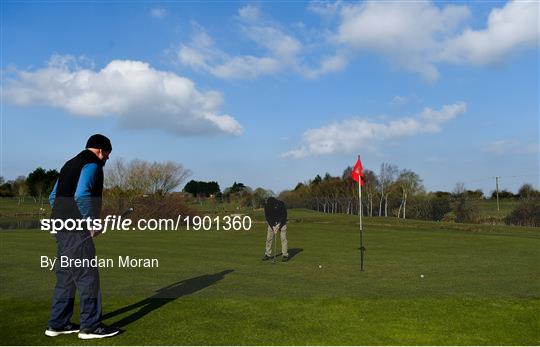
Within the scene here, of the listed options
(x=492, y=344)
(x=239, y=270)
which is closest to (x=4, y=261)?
(x=239, y=270)

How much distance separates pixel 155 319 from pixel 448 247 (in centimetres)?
1547

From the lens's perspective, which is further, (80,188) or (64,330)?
(64,330)

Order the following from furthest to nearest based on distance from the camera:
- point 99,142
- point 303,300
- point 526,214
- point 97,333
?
point 526,214 → point 303,300 → point 99,142 → point 97,333

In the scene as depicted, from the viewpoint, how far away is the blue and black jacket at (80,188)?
6582 millimetres

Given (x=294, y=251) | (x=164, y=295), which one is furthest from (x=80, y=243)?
(x=294, y=251)

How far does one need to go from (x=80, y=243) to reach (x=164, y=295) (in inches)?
128

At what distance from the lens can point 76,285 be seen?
22.4ft

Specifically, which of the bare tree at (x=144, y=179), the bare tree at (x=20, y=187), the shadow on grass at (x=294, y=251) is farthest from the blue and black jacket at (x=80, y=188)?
the bare tree at (x=20, y=187)

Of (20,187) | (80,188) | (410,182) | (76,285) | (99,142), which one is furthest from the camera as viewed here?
(20,187)

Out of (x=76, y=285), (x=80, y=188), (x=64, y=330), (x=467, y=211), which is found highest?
(x=80, y=188)

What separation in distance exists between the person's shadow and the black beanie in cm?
271

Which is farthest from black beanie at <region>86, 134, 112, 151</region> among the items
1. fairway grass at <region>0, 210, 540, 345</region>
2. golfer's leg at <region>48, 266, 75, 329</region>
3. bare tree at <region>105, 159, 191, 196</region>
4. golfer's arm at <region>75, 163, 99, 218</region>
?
bare tree at <region>105, 159, 191, 196</region>

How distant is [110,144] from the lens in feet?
23.5

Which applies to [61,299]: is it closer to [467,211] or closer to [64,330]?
[64,330]
